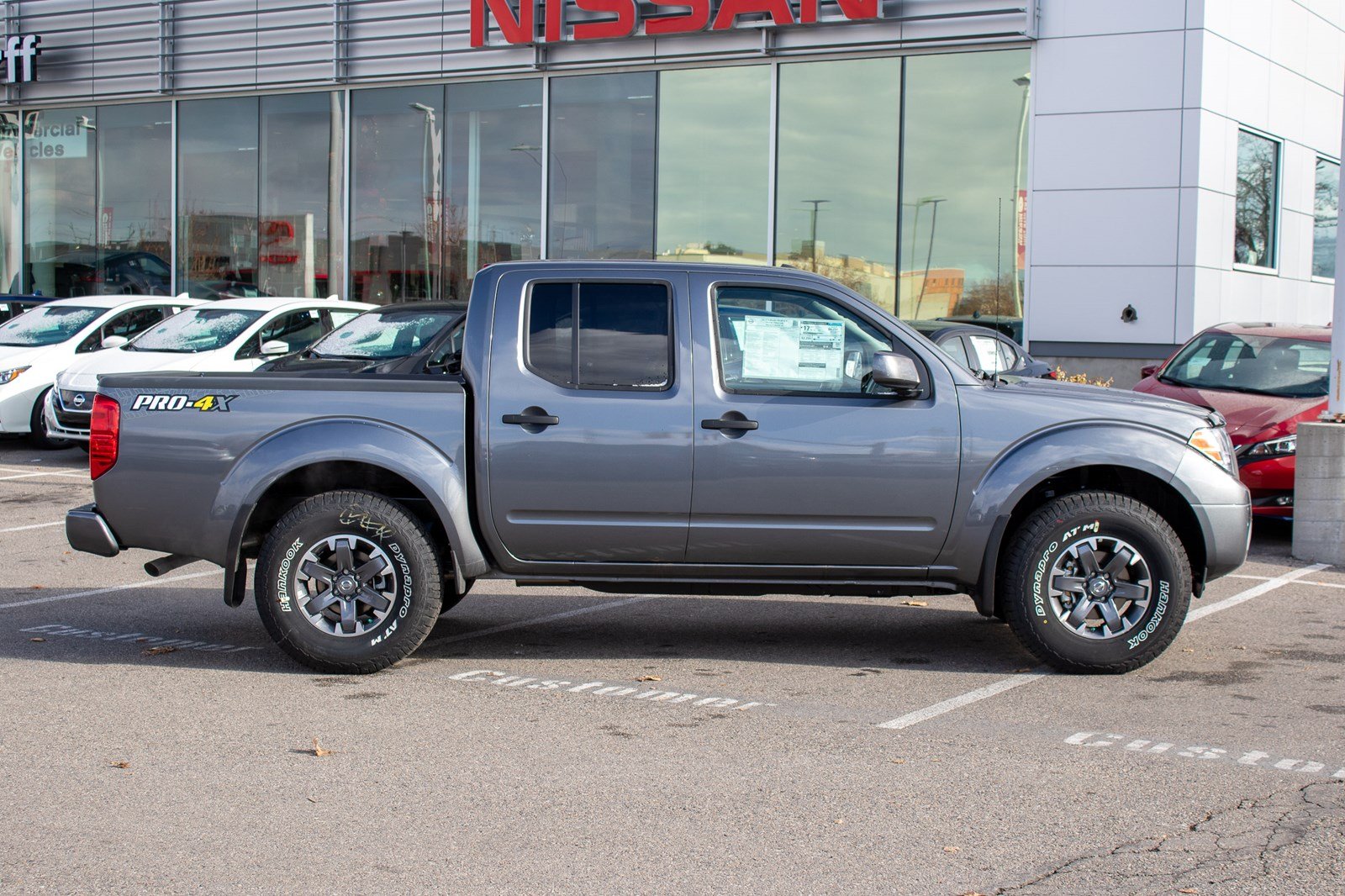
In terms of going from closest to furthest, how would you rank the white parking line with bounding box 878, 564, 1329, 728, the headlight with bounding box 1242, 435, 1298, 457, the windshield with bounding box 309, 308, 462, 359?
the white parking line with bounding box 878, 564, 1329, 728 → the headlight with bounding box 1242, 435, 1298, 457 → the windshield with bounding box 309, 308, 462, 359

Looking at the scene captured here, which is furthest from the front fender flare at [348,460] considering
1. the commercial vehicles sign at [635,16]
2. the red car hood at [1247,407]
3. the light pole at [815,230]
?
the commercial vehicles sign at [635,16]

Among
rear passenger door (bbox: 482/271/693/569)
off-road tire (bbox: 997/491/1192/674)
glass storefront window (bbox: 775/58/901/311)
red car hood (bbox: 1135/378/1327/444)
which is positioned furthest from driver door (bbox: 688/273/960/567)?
glass storefront window (bbox: 775/58/901/311)

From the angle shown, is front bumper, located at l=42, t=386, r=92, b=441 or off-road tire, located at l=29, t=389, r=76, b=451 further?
off-road tire, located at l=29, t=389, r=76, b=451

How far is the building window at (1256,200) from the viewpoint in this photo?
754 inches

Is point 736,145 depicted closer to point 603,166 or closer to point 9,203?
point 603,166

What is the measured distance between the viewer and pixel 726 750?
5.48m

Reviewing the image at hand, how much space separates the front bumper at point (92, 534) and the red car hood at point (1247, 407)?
7656 mm

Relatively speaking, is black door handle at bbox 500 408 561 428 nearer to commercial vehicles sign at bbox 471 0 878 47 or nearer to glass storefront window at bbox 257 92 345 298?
commercial vehicles sign at bbox 471 0 878 47

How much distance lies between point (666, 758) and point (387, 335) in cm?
916

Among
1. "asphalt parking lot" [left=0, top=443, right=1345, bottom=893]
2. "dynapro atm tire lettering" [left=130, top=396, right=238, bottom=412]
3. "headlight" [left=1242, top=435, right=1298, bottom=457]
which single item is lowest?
"asphalt parking lot" [left=0, top=443, right=1345, bottom=893]

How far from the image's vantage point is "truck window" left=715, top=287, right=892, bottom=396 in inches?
264

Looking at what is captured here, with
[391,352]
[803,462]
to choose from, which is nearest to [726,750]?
[803,462]

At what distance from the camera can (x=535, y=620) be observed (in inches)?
320

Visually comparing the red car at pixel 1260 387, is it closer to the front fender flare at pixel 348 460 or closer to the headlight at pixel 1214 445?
the headlight at pixel 1214 445
